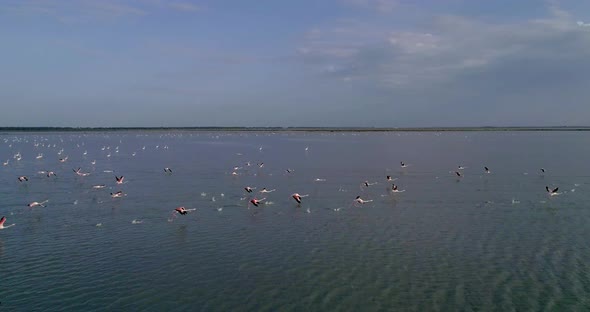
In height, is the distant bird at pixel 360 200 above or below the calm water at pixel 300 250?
above

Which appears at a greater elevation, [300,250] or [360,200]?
[360,200]

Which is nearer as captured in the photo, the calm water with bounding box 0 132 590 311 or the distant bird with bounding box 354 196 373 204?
the calm water with bounding box 0 132 590 311

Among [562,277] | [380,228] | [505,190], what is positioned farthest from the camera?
[505,190]

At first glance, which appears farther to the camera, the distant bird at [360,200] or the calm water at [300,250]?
the distant bird at [360,200]

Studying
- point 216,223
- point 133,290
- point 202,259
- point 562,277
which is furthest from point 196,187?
point 562,277

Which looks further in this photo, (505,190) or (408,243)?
(505,190)

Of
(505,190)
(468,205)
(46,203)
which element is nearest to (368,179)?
(505,190)

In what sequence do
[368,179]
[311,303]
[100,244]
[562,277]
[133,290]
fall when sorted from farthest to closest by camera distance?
[368,179], [100,244], [562,277], [133,290], [311,303]

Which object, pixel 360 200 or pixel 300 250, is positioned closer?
pixel 300 250

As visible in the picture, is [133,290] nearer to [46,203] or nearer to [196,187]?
[46,203]

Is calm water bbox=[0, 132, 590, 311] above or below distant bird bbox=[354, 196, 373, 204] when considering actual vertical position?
below
